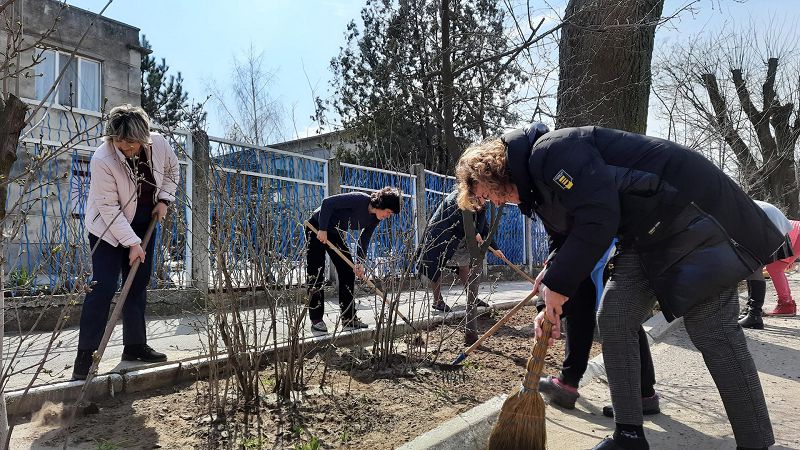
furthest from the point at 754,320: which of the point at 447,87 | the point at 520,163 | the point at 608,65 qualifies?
the point at 447,87

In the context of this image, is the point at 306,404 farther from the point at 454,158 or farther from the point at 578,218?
the point at 454,158

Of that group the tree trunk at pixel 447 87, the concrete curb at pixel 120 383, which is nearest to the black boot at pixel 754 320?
the concrete curb at pixel 120 383

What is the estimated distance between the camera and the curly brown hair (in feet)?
8.25

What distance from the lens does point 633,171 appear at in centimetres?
234

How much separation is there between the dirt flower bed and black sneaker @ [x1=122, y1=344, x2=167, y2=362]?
37cm

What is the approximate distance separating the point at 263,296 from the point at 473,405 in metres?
1.25

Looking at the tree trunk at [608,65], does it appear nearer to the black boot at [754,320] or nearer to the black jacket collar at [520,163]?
the black boot at [754,320]

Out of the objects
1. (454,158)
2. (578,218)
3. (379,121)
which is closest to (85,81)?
(379,121)

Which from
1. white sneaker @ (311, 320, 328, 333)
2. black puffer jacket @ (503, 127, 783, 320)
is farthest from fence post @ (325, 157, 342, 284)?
black puffer jacket @ (503, 127, 783, 320)

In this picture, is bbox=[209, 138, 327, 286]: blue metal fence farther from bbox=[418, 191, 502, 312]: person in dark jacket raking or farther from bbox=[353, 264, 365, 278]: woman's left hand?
bbox=[418, 191, 502, 312]: person in dark jacket raking

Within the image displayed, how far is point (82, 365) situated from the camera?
3.15 m

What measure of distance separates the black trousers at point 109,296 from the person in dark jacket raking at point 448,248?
1853 millimetres

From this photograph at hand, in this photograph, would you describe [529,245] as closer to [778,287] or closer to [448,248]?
[778,287]

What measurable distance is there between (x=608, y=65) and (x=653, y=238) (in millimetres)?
4206
